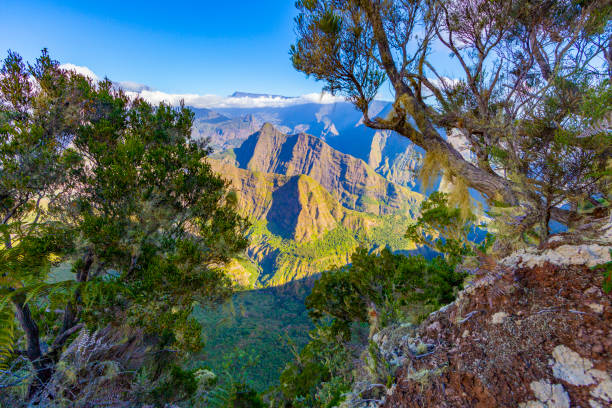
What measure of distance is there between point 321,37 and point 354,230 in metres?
128

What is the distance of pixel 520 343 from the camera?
1.67 metres

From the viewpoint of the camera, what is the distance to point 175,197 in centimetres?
520

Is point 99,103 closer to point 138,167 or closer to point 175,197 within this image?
point 138,167

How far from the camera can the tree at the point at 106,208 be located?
382cm

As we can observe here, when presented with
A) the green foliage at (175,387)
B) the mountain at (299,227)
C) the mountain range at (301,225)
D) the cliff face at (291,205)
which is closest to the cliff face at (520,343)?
the green foliage at (175,387)

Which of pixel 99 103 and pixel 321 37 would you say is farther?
pixel 99 103

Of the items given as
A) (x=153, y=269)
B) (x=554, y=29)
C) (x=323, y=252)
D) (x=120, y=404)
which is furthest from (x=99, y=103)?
(x=323, y=252)

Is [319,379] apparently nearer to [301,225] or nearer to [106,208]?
[106,208]

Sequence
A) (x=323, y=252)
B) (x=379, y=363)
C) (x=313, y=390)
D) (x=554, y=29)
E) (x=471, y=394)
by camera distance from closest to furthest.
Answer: (x=471, y=394), (x=379, y=363), (x=313, y=390), (x=554, y=29), (x=323, y=252)

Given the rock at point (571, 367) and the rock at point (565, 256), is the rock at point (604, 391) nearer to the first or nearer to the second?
the rock at point (571, 367)

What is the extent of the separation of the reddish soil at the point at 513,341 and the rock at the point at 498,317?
0.03 meters

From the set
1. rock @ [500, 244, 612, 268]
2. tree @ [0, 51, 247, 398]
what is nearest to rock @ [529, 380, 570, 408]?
rock @ [500, 244, 612, 268]

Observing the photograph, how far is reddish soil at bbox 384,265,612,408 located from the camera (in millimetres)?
1454

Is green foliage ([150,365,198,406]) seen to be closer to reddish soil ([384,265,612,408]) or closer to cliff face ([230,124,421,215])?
reddish soil ([384,265,612,408])
